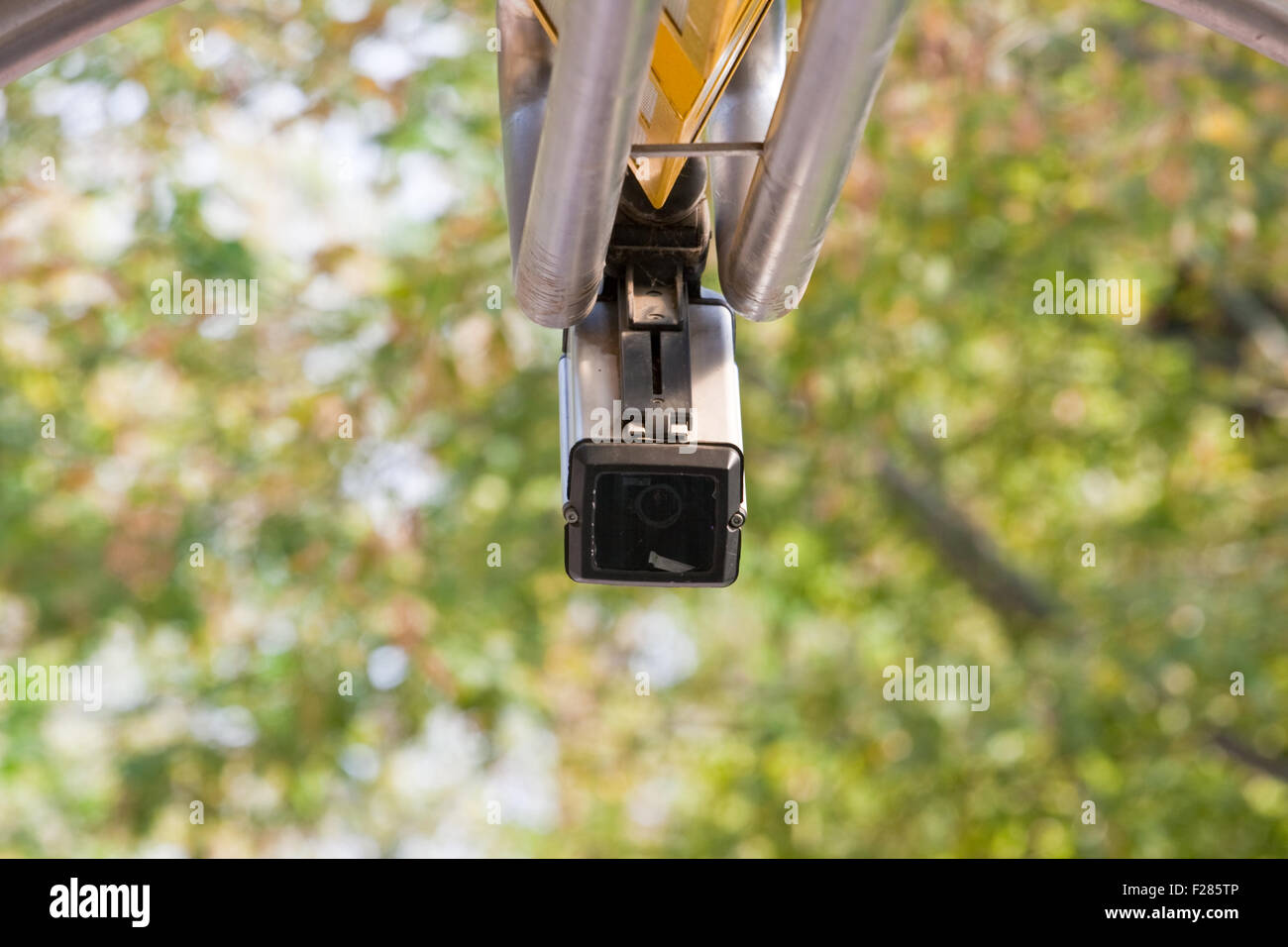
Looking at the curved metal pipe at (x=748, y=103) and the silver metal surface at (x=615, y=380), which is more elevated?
the curved metal pipe at (x=748, y=103)

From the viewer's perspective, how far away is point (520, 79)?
90cm

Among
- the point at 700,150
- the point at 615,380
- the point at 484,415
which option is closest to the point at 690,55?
the point at 700,150

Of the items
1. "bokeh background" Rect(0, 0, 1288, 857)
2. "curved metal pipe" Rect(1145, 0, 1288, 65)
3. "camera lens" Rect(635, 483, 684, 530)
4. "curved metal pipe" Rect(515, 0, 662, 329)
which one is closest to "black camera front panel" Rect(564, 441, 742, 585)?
"camera lens" Rect(635, 483, 684, 530)

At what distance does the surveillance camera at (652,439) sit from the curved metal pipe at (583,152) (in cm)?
7

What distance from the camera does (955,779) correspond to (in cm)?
379

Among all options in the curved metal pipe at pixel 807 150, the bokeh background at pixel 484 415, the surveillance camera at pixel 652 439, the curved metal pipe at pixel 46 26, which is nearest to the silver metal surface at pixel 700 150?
the curved metal pipe at pixel 807 150

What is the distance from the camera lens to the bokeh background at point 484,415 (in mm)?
3686

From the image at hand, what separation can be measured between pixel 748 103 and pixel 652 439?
8.8 inches

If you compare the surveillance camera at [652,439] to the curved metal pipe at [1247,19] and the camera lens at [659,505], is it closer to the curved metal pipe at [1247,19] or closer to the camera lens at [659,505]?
the camera lens at [659,505]

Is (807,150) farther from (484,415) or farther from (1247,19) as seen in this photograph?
(484,415)

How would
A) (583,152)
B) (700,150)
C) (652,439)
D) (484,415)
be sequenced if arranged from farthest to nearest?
(484,415) < (652,439) < (700,150) < (583,152)
